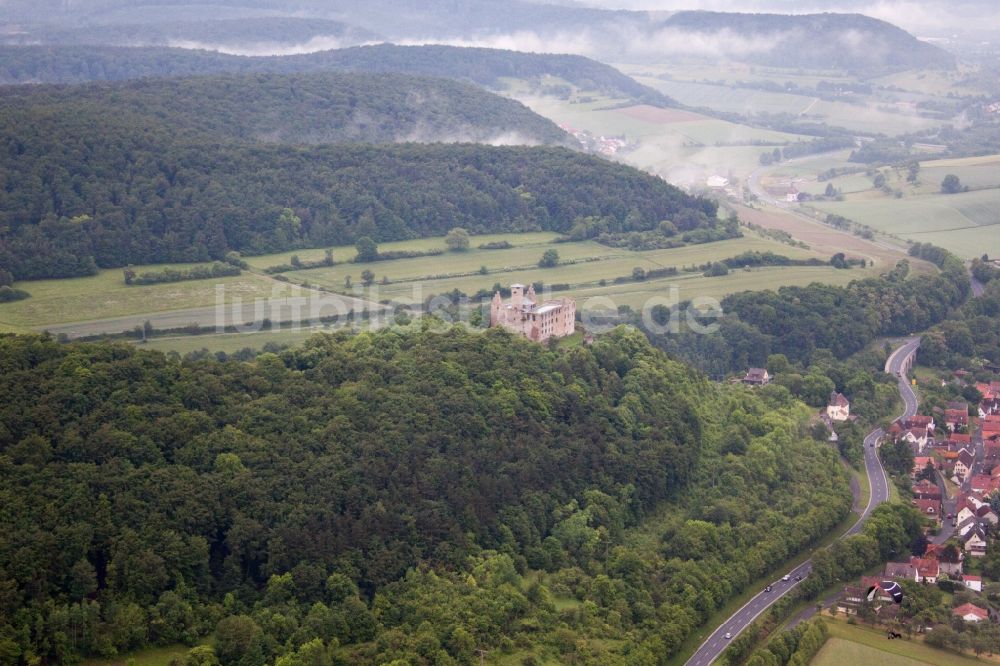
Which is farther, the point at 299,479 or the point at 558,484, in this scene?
the point at 558,484

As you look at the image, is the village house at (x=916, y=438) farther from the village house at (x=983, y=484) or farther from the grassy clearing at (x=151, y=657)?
the grassy clearing at (x=151, y=657)

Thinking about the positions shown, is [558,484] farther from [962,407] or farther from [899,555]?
[962,407]

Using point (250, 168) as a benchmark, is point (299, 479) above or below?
below

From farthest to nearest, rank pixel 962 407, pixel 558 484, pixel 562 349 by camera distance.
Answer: pixel 962 407
pixel 562 349
pixel 558 484

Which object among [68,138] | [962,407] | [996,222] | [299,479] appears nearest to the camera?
[299,479]

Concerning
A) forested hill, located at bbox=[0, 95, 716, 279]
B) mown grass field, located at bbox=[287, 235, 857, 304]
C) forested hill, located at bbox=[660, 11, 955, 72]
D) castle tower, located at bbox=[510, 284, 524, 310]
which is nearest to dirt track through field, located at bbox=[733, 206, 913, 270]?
mown grass field, located at bbox=[287, 235, 857, 304]

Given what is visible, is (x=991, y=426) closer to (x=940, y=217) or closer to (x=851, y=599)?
(x=851, y=599)

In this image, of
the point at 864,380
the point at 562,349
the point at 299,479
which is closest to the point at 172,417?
the point at 299,479

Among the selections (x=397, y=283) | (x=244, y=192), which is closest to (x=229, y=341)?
(x=397, y=283)
